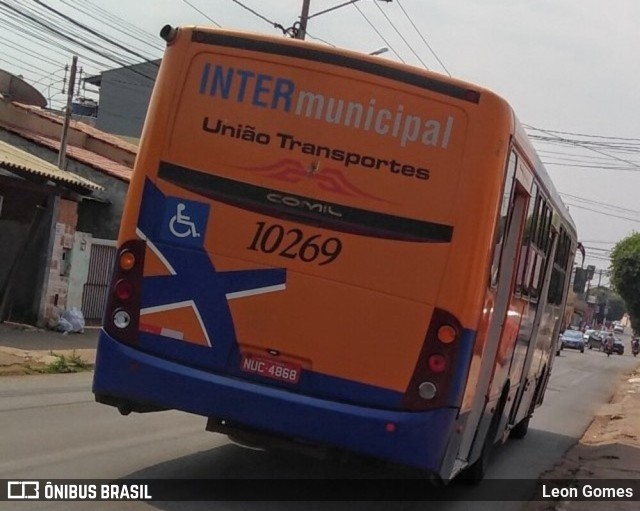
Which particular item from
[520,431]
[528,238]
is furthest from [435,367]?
[520,431]

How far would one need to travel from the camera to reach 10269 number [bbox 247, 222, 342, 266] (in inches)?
272

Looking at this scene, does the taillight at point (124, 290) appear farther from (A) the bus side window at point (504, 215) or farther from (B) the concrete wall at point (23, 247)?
(B) the concrete wall at point (23, 247)

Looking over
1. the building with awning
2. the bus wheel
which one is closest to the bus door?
the bus wheel

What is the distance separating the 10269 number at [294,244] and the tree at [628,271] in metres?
64.2

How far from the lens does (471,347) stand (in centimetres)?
688

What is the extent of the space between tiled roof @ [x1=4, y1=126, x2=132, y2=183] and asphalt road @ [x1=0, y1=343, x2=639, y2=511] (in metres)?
13.7

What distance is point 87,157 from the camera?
29281 mm

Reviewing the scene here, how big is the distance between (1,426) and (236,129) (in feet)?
13.9

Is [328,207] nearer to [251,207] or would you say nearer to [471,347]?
[251,207]

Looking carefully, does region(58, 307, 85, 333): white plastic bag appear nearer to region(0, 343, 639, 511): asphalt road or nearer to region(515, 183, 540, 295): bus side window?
region(0, 343, 639, 511): asphalt road

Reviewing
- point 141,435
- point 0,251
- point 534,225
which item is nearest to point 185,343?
point 141,435

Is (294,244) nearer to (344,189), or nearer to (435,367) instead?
(344,189)

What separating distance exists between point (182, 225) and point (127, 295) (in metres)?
0.62

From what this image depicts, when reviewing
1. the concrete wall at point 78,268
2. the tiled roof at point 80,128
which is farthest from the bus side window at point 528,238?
the tiled roof at point 80,128
